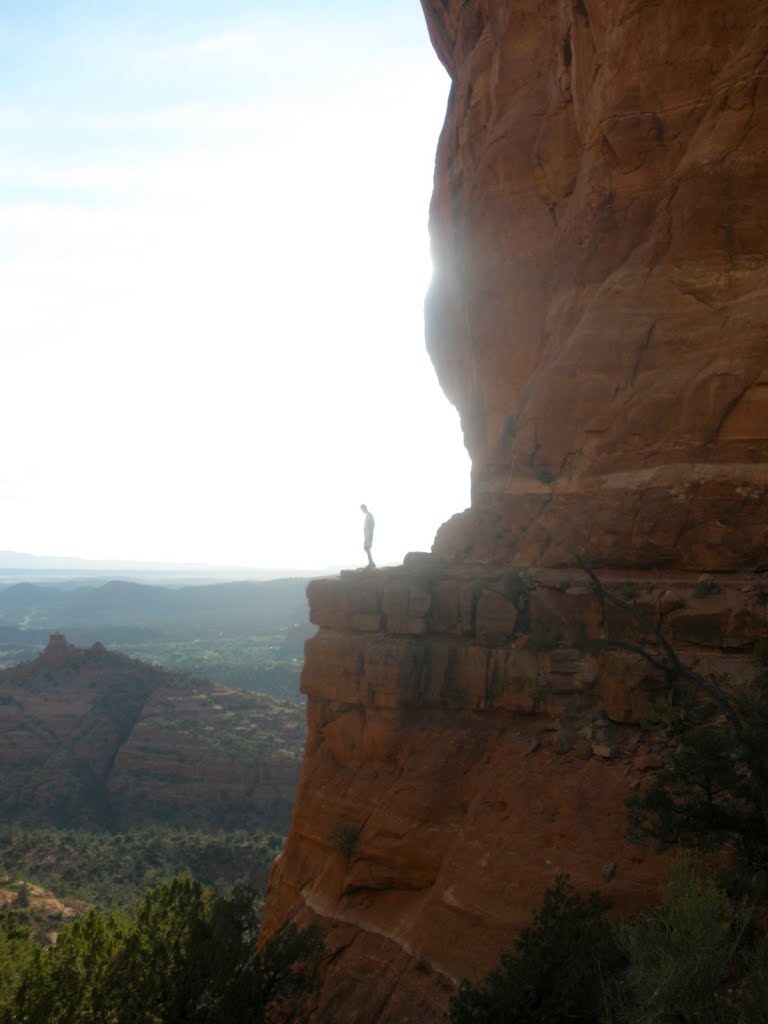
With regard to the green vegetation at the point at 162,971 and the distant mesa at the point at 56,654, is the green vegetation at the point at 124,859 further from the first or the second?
the green vegetation at the point at 162,971

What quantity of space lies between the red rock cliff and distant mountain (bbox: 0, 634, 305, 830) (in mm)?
39269

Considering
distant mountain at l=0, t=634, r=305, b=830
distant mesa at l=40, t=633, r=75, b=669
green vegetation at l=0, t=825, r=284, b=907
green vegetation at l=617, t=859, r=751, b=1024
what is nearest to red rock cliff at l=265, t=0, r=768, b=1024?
green vegetation at l=617, t=859, r=751, b=1024

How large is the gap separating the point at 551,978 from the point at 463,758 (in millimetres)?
4415

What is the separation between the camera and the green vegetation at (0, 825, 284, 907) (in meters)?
38.8

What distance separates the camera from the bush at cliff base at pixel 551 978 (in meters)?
10.4

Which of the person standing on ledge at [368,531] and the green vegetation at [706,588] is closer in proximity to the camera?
the green vegetation at [706,588]

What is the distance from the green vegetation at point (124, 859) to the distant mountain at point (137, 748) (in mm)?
5092

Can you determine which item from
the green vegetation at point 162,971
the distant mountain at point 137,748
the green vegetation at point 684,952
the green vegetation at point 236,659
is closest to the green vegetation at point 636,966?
the green vegetation at point 684,952

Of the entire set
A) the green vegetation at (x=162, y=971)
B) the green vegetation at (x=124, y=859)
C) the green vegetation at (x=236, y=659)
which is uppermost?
the green vegetation at (x=162, y=971)

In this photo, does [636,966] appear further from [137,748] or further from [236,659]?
[236,659]

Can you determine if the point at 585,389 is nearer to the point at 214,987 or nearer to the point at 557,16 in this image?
the point at 557,16

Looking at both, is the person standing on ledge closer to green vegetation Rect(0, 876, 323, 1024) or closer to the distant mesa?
green vegetation Rect(0, 876, 323, 1024)

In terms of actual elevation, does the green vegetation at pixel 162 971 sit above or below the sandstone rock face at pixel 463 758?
below

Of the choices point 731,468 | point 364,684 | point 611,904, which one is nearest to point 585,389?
point 731,468
